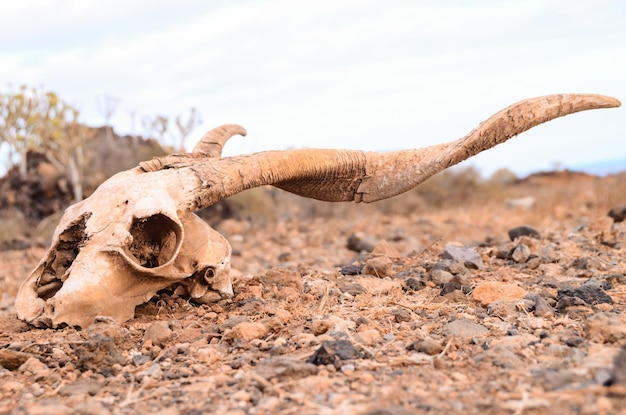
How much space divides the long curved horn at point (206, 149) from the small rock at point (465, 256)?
7.23ft

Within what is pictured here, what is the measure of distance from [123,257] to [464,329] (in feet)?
7.29

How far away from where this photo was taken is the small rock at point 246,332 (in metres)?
4.01

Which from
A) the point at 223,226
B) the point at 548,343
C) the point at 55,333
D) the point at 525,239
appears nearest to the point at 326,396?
the point at 548,343

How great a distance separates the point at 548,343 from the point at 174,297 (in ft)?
8.92

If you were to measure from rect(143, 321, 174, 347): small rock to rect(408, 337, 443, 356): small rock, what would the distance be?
150 cm

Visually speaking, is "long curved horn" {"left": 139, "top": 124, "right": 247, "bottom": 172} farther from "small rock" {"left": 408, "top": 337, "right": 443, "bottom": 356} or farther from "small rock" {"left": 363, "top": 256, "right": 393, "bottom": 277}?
"small rock" {"left": 408, "top": 337, "right": 443, "bottom": 356}

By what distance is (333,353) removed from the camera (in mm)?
3492

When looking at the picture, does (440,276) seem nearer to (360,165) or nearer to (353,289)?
(353,289)

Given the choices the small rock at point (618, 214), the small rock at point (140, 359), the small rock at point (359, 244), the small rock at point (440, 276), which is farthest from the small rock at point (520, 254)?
the small rock at point (359, 244)

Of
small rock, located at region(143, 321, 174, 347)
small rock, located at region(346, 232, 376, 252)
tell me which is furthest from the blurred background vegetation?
small rock, located at region(143, 321, 174, 347)

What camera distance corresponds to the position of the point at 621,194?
12297 mm

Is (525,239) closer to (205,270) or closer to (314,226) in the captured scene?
(205,270)

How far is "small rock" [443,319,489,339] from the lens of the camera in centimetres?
388

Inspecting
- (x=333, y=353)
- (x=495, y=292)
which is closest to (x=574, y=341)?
(x=495, y=292)
